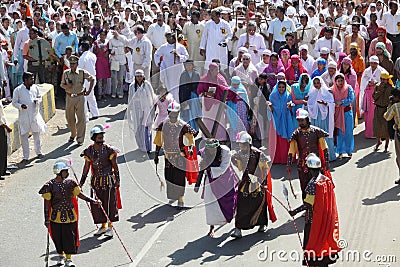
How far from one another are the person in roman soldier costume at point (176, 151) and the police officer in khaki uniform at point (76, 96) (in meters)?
3.67

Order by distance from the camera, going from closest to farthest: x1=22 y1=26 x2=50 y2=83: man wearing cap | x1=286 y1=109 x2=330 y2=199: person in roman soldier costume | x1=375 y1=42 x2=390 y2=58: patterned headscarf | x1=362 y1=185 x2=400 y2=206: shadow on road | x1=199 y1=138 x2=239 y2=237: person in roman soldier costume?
x1=199 y1=138 x2=239 y2=237: person in roman soldier costume
x1=286 y1=109 x2=330 y2=199: person in roman soldier costume
x1=362 y1=185 x2=400 y2=206: shadow on road
x1=375 y1=42 x2=390 y2=58: patterned headscarf
x1=22 y1=26 x2=50 y2=83: man wearing cap

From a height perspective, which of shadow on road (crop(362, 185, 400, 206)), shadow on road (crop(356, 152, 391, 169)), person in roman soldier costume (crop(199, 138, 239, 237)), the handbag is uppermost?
the handbag

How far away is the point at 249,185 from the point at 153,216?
5.91 feet

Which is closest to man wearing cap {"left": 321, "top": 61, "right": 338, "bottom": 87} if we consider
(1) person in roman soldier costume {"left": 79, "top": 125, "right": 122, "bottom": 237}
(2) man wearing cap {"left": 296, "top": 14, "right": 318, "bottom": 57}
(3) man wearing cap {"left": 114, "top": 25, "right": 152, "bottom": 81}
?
(2) man wearing cap {"left": 296, "top": 14, "right": 318, "bottom": 57}

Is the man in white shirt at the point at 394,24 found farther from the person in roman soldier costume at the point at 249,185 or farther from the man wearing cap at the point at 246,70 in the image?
the person in roman soldier costume at the point at 249,185

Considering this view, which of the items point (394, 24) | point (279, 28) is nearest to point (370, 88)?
point (279, 28)

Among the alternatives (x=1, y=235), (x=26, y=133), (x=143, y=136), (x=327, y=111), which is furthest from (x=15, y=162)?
(x=327, y=111)

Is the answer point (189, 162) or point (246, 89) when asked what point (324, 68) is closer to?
point (246, 89)

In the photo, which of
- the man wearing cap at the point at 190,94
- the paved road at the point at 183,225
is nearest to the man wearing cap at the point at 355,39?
the paved road at the point at 183,225

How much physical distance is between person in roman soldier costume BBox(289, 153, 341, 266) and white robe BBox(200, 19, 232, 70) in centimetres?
921

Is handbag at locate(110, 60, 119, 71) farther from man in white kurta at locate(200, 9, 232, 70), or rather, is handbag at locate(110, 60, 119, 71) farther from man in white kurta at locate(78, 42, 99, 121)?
man in white kurta at locate(200, 9, 232, 70)

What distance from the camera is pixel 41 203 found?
13.3 meters

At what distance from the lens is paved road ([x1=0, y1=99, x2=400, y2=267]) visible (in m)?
11.2

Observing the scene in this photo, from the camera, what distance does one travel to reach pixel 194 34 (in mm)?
19844
